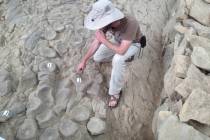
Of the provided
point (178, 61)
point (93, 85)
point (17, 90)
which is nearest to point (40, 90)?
point (17, 90)

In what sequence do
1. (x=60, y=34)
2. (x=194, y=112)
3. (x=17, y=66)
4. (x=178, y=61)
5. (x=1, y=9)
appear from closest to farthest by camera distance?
(x=194, y=112) < (x=178, y=61) < (x=17, y=66) < (x=60, y=34) < (x=1, y=9)

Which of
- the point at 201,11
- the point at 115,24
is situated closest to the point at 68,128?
the point at 115,24

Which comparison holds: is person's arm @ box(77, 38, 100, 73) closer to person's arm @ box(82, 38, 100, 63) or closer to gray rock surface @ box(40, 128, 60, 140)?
person's arm @ box(82, 38, 100, 63)

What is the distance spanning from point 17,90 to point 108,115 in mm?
1064

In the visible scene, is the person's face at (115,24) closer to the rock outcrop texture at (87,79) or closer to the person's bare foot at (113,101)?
the rock outcrop texture at (87,79)

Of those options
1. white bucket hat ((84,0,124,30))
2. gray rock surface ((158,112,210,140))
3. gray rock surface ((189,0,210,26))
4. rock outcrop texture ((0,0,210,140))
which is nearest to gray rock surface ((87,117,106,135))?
rock outcrop texture ((0,0,210,140))

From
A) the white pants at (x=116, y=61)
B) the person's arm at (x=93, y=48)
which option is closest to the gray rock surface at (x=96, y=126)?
the white pants at (x=116, y=61)

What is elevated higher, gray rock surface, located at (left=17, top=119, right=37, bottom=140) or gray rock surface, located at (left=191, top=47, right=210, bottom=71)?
gray rock surface, located at (left=191, top=47, right=210, bottom=71)

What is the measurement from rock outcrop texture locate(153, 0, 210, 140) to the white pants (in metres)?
0.47

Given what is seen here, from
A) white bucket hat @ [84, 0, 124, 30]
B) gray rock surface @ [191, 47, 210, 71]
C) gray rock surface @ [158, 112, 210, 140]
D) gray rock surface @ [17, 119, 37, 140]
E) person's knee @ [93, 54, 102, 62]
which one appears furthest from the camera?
person's knee @ [93, 54, 102, 62]

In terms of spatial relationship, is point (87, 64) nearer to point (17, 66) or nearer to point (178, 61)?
point (17, 66)

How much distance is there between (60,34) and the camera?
4.54 meters

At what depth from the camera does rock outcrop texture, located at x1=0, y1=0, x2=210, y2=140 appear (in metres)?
3.17

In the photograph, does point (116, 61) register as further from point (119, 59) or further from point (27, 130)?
→ point (27, 130)
